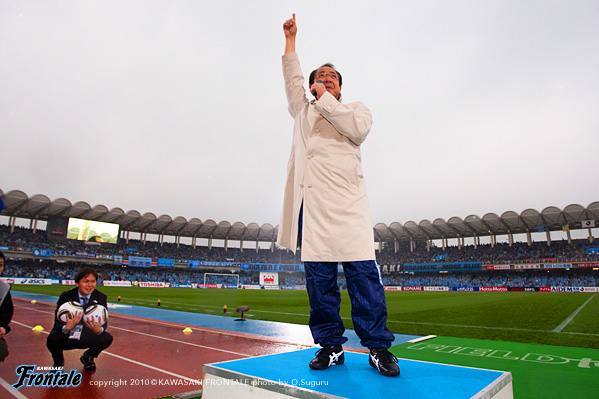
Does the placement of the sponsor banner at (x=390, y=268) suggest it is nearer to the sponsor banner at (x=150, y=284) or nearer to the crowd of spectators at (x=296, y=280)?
the crowd of spectators at (x=296, y=280)

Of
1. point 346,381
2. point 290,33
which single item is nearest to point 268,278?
point 290,33

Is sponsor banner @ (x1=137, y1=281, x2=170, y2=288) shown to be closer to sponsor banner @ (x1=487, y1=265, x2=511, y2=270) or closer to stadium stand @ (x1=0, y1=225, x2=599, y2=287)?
Answer: stadium stand @ (x1=0, y1=225, x2=599, y2=287)

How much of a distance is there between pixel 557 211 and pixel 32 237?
7412cm

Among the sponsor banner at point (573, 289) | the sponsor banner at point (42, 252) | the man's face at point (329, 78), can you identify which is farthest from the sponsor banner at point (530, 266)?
the sponsor banner at point (42, 252)

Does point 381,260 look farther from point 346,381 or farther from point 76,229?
point 346,381

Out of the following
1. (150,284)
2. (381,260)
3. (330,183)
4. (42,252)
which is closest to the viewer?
(330,183)

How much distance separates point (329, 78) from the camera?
2.88 metres

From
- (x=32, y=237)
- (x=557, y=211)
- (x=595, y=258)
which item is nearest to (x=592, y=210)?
(x=557, y=211)

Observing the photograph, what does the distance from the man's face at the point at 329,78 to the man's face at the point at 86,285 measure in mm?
3634

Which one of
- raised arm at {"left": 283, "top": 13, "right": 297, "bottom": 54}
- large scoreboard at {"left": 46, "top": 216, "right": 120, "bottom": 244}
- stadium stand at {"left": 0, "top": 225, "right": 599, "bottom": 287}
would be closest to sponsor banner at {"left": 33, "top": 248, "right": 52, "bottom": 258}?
stadium stand at {"left": 0, "top": 225, "right": 599, "bottom": 287}

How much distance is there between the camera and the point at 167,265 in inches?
2203

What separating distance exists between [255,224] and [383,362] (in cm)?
6312

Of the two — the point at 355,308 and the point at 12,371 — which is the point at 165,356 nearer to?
the point at 12,371

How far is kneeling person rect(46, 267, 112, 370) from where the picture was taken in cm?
407
